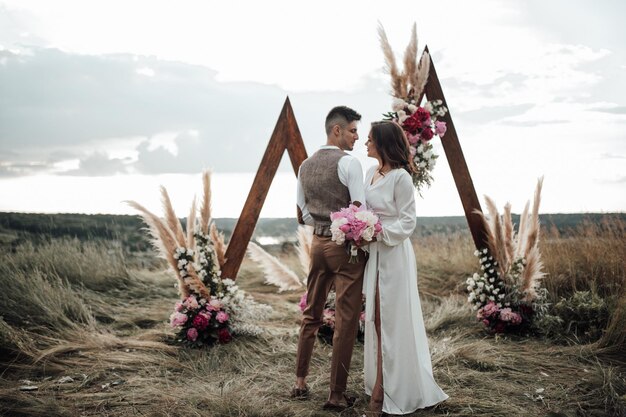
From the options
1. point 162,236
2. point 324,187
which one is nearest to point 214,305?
point 162,236

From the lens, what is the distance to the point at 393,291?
3.78 meters

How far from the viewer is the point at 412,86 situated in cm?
567

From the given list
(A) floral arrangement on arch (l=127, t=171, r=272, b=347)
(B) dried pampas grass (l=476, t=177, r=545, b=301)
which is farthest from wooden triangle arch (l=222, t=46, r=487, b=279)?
(B) dried pampas grass (l=476, t=177, r=545, b=301)

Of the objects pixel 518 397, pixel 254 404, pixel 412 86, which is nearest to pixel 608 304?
pixel 518 397

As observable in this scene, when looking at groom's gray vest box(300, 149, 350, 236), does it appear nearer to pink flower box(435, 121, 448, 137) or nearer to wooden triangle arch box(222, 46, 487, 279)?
wooden triangle arch box(222, 46, 487, 279)

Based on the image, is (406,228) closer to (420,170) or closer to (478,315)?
(420,170)

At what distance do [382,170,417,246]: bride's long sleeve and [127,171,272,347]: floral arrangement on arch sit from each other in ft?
8.21

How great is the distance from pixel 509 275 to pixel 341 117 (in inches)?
122

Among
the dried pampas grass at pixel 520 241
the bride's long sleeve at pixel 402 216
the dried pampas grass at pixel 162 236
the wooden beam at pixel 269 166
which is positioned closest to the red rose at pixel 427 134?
the dried pampas grass at pixel 520 241

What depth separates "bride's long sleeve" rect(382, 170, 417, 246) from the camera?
3666 mm

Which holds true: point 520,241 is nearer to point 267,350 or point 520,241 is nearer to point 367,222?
point 267,350

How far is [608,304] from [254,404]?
425 centimetres

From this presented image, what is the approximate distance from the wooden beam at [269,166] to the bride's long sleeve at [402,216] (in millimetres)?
2112

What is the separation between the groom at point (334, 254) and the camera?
3879 millimetres
